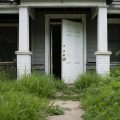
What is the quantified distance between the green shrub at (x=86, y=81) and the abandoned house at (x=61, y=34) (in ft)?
5.38

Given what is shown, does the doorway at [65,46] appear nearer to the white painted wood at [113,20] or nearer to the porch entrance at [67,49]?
the porch entrance at [67,49]

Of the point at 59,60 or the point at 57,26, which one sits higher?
the point at 57,26

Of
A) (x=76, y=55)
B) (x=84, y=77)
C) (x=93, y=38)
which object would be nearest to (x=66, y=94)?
(x=84, y=77)

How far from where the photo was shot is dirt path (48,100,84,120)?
8758 millimetres

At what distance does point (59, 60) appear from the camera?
632 inches

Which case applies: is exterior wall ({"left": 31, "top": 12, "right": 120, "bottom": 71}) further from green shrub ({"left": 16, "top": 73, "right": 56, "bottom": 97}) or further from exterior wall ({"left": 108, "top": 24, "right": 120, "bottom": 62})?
green shrub ({"left": 16, "top": 73, "right": 56, "bottom": 97})

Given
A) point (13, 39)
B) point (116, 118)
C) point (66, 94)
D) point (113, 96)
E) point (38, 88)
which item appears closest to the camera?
point (116, 118)

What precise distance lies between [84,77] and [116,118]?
5118mm

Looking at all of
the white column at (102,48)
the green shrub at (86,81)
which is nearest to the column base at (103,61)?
the white column at (102,48)

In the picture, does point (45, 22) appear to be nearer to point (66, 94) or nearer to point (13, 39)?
point (13, 39)

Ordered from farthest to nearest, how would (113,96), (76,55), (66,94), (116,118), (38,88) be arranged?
1. (76,55)
2. (66,94)
3. (38,88)
4. (113,96)
5. (116,118)

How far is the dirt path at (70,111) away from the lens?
876cm

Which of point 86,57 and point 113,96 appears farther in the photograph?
point 86,57

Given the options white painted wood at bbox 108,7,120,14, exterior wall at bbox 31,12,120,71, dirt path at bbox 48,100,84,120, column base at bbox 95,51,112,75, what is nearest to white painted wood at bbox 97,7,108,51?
column base at bbox 95,51,112,75
